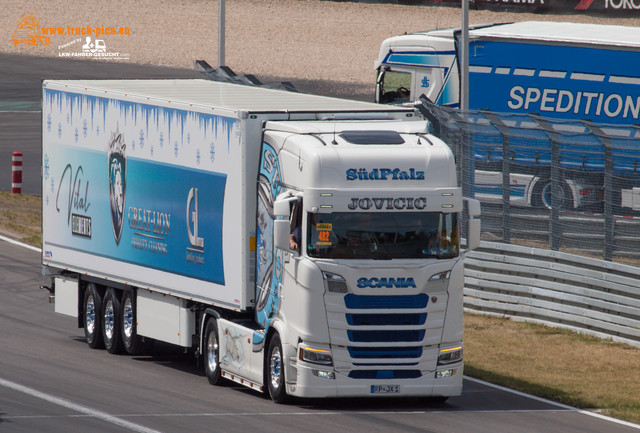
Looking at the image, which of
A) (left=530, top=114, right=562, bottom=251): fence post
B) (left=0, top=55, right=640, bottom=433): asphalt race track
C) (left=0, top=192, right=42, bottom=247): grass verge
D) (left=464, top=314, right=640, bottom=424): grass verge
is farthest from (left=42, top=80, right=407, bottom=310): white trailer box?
(left=0, top=192, right=42, bottom=247): grass verge

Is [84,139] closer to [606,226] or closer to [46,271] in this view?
[46,271]

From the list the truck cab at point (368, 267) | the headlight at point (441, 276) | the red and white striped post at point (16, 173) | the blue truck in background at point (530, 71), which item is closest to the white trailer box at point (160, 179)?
the truck cab at point (368, 267)

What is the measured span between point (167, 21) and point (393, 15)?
492 inches

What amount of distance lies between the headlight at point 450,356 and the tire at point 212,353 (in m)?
3.25

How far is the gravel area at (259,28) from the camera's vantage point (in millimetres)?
64375

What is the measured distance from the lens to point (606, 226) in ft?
67.8

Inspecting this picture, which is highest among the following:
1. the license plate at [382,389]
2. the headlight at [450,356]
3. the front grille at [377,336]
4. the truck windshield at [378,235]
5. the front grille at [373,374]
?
the truck windshield at [378,235]

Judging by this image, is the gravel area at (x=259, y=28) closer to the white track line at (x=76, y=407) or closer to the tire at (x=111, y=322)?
the tire at (x=111, y=322)

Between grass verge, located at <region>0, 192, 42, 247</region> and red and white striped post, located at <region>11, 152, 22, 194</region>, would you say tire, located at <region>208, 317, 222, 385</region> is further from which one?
red and white striped post, located at <region>11, 152, 22, 194</region>

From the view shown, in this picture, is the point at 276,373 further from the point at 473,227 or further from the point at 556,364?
the point at 556,364

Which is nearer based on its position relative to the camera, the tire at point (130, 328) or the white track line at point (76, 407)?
the white track line at point (76, 407)

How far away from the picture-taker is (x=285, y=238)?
15.1m

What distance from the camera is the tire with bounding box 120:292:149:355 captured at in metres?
19.4

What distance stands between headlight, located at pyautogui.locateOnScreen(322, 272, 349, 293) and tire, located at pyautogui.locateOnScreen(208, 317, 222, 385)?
2.66 meters
